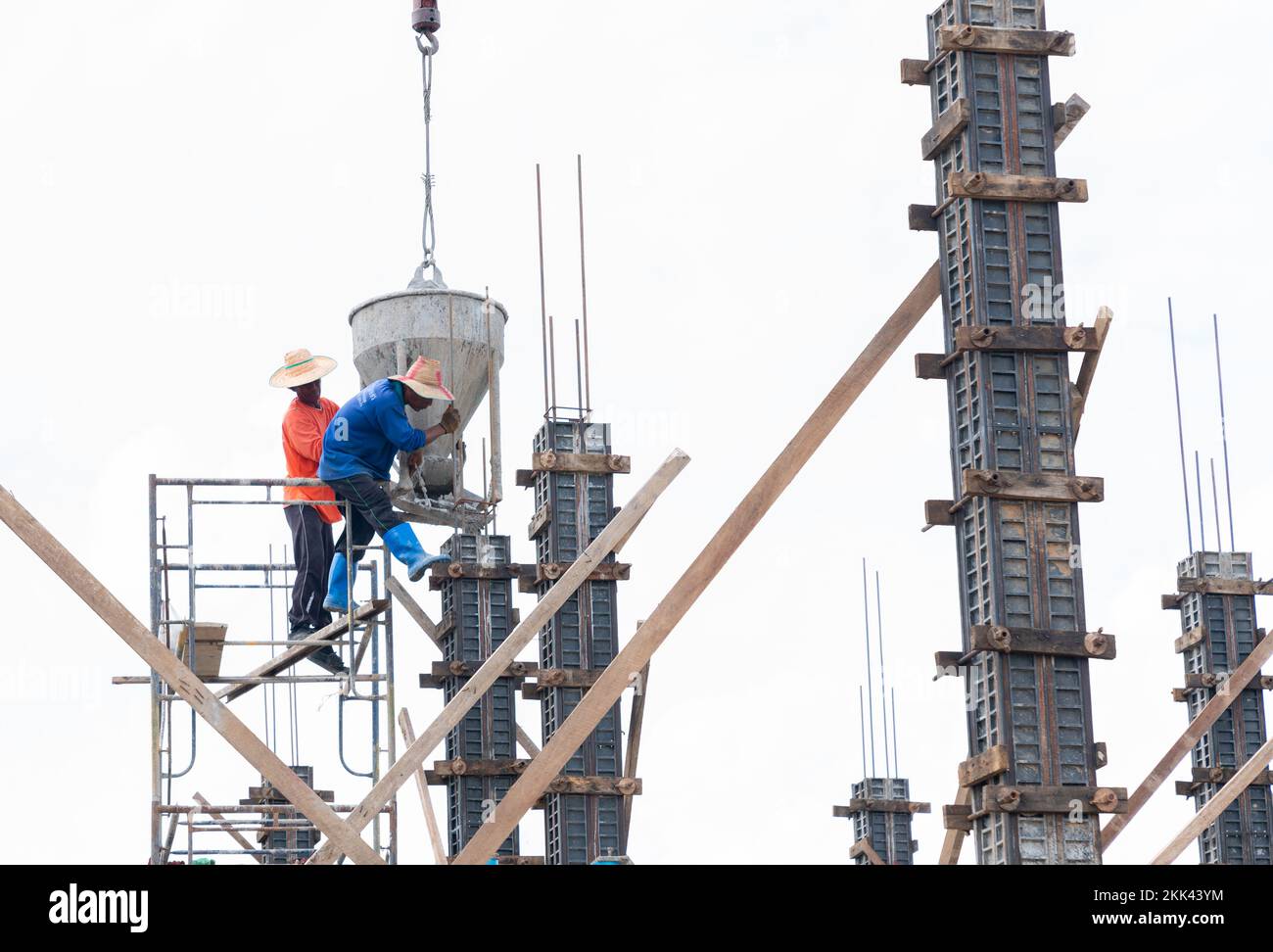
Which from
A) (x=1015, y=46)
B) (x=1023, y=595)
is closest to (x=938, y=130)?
(x=1015, y=46)

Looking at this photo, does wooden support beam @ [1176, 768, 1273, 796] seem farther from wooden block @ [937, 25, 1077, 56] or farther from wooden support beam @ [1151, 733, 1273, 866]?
wooden block @ [937, 25, 1077, 56]

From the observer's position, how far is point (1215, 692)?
92.6 feet

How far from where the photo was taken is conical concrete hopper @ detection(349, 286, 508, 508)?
22.4 metres

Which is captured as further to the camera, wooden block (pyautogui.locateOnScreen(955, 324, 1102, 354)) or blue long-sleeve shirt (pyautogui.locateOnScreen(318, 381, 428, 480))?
blue long-sleeve shirt (pyautogui.locateOnScreen(318, 381, 428, 480))

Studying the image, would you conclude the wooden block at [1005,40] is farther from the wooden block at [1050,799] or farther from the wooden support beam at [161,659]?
the wooden support beam at [161,659]

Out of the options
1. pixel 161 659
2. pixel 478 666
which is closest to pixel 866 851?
pixel 478 666

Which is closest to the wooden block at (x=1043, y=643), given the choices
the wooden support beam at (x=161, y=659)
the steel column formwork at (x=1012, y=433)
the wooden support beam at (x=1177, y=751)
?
the steel column formwork at (x=1012, y=433)

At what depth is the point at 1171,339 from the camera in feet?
78.4

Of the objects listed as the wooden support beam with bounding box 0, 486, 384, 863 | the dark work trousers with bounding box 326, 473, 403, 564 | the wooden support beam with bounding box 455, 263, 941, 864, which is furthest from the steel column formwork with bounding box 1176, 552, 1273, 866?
the wooden support beam with bounding box 0, 486, 384, 863

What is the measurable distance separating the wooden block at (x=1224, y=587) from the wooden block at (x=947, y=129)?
12.9m

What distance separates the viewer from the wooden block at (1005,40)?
16.3m

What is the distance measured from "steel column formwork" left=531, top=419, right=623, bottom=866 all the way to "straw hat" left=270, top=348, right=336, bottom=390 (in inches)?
205
